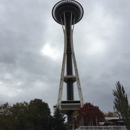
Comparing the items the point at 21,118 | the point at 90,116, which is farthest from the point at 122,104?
the point at 90,116

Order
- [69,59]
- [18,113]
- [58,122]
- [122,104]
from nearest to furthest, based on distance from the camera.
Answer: [122,104]
[58,122]
[18,113]
[69,59]

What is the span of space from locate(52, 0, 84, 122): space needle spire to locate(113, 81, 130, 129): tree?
43274 millimetres

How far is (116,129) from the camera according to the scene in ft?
70.9

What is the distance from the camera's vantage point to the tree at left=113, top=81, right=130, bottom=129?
17.3m

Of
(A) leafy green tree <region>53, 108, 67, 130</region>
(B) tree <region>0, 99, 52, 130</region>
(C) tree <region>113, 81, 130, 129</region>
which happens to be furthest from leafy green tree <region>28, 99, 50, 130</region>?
(C) tree <region>113, 81, 130, 129</region>

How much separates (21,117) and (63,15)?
5500cm

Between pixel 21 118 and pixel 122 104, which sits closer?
pixel 122 104

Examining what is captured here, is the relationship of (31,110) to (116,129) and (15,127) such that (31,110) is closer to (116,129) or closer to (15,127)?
(15,127)

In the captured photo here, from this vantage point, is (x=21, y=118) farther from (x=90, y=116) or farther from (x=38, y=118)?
(x=90, y=116)

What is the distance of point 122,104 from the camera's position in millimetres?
17391

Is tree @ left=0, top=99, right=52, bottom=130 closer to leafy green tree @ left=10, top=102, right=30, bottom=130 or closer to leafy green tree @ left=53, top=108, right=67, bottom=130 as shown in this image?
A: leafy green tree @ left=10, top=102, right=30, bottom=130

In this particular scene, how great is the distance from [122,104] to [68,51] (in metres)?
55.5

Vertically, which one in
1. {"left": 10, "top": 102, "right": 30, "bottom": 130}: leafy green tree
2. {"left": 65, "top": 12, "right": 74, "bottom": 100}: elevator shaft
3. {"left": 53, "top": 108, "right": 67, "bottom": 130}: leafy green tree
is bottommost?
{"left": 53, "top": 108, "right": 67, "bottom": 130}: leafy green tree

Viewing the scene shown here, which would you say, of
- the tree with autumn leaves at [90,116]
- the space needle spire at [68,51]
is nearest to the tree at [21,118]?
the tree with autumn leaves at [90,116]
